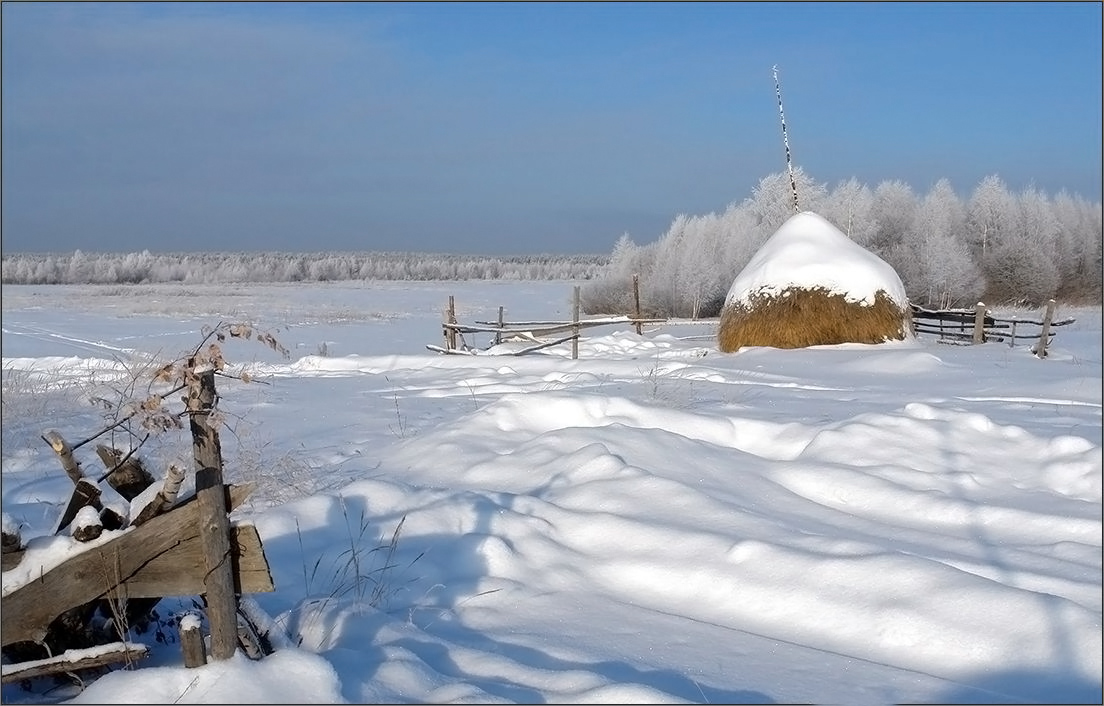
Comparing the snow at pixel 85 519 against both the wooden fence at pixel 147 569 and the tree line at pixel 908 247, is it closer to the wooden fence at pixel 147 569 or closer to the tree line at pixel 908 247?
the wooden fence at pixel 147 569

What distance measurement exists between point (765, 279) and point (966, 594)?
38.8 ft

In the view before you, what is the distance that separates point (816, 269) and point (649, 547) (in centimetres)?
1130

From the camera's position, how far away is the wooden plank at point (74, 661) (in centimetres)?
277

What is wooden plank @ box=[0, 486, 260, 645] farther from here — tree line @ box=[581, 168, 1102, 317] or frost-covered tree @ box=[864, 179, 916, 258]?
frost-covered tree @ box=[864, 179, 916, 258]

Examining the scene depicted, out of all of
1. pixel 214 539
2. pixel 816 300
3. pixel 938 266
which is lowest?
pixel 214 539

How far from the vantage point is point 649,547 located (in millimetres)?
4285

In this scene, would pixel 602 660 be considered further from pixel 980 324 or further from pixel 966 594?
pixel 980 324

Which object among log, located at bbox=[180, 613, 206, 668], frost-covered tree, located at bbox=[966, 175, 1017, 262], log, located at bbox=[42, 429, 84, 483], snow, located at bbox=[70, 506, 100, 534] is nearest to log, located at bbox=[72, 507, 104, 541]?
snow, located at bbox=[70, 506, 100, 534]

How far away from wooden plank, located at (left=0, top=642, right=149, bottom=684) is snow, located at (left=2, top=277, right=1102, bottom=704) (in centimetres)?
7

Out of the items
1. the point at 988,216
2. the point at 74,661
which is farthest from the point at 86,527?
the point at 988,216

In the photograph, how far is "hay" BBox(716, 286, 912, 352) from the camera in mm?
14312

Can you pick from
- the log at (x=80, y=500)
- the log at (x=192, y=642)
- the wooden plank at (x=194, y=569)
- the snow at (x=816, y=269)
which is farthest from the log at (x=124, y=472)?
the snow at (x=816, y=269)

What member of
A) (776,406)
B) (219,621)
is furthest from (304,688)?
(776,406)

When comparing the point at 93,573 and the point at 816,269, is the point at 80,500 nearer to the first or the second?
the point at 93,573
